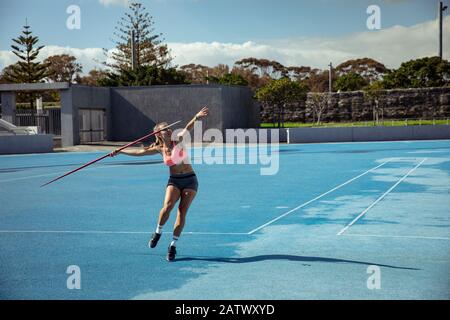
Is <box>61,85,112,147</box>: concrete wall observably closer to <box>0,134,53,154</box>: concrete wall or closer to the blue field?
<box>0,134,53,154</box>: concrete wall

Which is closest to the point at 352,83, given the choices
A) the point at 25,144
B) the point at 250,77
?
the point at 250,77

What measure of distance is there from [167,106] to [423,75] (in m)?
36.1

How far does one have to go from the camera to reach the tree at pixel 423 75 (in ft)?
220

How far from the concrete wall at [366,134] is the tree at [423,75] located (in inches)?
1066

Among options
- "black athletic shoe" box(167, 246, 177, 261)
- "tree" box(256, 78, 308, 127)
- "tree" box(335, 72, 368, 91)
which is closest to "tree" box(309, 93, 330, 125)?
"tree" box(256, 78, 308, 127)

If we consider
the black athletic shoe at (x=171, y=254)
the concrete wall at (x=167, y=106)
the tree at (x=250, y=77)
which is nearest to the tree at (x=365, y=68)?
the tree at (x=250, y=77)

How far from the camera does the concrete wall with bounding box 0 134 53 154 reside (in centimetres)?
3591

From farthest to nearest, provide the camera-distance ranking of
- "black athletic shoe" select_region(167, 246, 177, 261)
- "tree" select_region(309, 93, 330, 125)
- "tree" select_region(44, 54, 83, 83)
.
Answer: "tree" select_region(44, 54, 83, 83) → "tree" select_region(309, 93, 330, 125) → "black athletic shoe" select_region(167, 246, 177, 261)

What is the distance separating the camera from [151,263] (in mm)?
8695

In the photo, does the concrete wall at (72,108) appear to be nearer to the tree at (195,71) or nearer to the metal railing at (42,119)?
the metal railing at (42,119)

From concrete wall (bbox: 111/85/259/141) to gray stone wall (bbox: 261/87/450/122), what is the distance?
10.6 meters

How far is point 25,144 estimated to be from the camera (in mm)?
36406

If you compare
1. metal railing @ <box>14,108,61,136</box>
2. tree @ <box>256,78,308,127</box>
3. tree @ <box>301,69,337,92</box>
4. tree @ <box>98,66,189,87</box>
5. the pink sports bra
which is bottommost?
the pink sports bra
